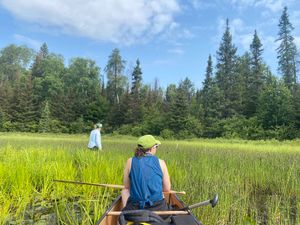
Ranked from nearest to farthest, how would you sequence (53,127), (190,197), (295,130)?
1. (190,197)
2. (295,130)
3. (53,127)

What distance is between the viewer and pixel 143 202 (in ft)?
13.4

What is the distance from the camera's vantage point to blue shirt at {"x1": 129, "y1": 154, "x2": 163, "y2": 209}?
4.09 meters

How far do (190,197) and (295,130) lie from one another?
3348cm

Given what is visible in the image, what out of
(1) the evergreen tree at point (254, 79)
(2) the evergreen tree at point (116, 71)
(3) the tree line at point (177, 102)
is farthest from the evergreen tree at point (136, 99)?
(1) the evergreen tree at point (254, 79)

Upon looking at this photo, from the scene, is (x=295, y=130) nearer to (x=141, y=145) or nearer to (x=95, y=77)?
(x=141, y=145)

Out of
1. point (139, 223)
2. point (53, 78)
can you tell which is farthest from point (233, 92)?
point (139, 223)

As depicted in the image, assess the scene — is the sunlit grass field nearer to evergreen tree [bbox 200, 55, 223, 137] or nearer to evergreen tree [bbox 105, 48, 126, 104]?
evergreen tree [bbox 200, 55, 223, 137]

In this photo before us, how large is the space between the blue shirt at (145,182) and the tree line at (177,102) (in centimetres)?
3457

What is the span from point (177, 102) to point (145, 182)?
133 feet

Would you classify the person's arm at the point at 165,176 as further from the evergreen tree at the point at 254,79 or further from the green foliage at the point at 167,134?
the evergreen tree at the point at 254,79

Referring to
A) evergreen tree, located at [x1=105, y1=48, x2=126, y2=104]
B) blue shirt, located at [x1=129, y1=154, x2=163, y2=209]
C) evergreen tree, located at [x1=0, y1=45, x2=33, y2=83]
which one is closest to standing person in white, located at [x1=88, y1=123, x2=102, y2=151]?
blue shirt, located at [x1=129, y1=154, x2=163, y2=209]

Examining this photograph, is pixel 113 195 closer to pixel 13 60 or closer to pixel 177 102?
pixel 177 102

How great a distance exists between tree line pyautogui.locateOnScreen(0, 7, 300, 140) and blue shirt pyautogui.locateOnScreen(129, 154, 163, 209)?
34.6 metres

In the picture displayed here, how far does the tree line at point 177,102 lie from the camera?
130 ft
